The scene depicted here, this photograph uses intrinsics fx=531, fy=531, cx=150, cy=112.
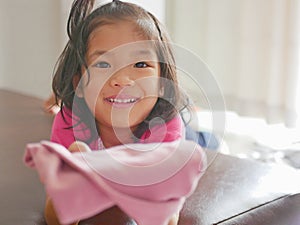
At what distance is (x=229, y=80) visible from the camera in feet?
7.23

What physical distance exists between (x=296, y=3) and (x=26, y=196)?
1.43 meters

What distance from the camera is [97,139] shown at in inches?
20.4

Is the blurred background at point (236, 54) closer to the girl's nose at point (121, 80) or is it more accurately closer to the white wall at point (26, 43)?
the white wall at point (26, 43)

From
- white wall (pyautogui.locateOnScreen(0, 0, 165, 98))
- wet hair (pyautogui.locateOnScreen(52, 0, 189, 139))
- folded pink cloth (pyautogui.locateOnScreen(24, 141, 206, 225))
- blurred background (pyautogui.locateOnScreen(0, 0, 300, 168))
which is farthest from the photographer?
white wall (pyautogui.locateOnScreen(0, 0, 165, 98))

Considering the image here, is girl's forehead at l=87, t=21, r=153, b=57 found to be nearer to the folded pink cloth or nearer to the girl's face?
the girl's face

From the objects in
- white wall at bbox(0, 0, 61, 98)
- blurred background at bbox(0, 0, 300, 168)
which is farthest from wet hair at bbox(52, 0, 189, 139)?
white wall at bbox(0, 0, 61, 98)

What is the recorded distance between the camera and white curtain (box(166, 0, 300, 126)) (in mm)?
1917

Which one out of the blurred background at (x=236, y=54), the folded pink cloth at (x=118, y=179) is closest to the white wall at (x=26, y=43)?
the blurred background at (x=236, y=54)

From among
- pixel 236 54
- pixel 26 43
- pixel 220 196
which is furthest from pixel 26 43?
pixel 220 196

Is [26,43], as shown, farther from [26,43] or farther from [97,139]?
[97,139]

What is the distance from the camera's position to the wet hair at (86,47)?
498 mm

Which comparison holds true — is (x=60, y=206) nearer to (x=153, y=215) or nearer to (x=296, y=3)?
(x=153, y=215)

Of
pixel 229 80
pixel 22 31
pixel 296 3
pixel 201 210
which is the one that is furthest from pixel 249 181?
pixel 22 31

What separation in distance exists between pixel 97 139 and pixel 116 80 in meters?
0.07
